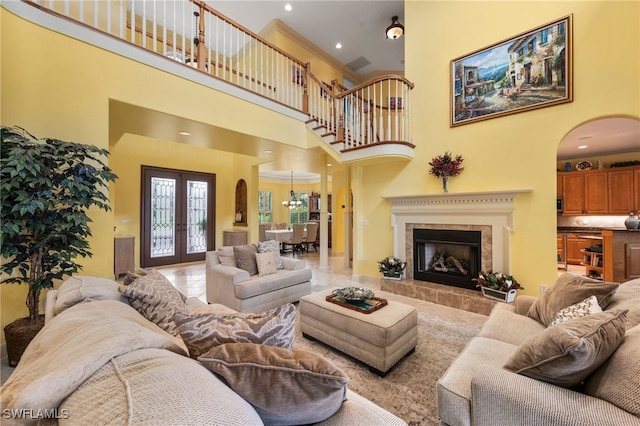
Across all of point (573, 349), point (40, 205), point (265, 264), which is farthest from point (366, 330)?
point (40, 205)

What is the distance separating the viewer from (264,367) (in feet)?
2.64

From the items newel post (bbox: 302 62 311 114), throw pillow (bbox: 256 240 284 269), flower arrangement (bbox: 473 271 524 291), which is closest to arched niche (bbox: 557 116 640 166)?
flower arrangement (bbox: 473 271 524 291)

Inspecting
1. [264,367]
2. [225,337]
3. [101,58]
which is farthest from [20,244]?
[264,367]

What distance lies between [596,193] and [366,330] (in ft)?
22.5

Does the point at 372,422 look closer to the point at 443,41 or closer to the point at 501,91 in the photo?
the point at 501,91

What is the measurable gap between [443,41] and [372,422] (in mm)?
5082

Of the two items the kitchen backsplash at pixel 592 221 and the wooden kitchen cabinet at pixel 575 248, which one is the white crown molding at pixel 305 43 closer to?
the kitchen backsplash at pixel 592 221

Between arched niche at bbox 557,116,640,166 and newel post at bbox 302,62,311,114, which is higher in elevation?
newel post at bbox 302,62,311,114

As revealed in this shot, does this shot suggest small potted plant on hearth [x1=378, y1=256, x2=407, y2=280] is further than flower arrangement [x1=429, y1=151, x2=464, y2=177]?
Yes

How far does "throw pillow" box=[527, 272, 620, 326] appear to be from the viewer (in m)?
1.71

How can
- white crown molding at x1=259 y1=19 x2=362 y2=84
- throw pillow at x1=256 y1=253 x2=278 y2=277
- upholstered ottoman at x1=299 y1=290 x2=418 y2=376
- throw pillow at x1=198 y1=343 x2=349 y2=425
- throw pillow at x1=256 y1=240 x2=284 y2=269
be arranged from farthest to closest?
white crown molding at x1=259 y1=19 x2=362 y2=84 → throw pillow at x1=256 y1=240 x2=284 y2=269 → throw pillow at x1=256 y1=253 x2=278 y2=277 → upholstered ottoman at x1=299 y1=290 x2=418 y2=376 → throw pillow at x1=198 y1=343 x2=349 y2=425

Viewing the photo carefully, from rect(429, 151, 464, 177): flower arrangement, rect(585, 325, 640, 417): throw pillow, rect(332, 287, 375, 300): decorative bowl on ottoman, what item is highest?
rect(429, 151, 464, 177): flower arrangement

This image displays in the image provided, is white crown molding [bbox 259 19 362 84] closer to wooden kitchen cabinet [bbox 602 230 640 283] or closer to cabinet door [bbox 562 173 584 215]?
cabinet door [bbox 562 173 584 215]

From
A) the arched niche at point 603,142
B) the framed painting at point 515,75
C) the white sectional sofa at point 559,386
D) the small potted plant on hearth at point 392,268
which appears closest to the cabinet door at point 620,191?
the arched niche at point 603,142
